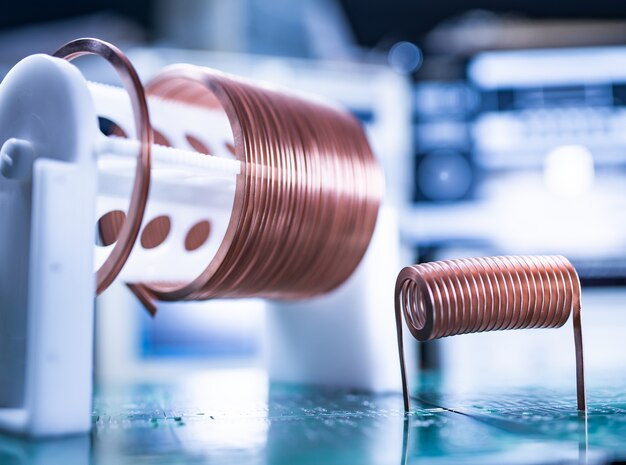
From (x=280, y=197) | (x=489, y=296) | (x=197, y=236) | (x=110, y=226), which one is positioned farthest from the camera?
(x=197, y=236)

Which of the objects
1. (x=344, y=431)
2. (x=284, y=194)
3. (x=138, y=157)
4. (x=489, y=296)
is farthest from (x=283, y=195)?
(x=344, y=431)

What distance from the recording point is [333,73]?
4547mm

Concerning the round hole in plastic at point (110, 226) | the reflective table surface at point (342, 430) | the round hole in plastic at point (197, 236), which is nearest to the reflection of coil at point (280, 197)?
the round hole in plastic at point (110, 226)

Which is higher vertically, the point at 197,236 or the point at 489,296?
the point at 197,236

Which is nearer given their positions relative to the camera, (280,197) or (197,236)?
(280,197)

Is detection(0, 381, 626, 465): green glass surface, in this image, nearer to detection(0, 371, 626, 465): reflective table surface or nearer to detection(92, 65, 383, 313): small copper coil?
detection(0, 371, 626, 465): reflective table surface

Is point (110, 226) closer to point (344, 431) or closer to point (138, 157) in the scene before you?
point (138, 157)

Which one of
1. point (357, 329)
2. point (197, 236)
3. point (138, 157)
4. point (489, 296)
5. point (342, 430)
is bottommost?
point (342, 430)

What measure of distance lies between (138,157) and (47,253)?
324 mm

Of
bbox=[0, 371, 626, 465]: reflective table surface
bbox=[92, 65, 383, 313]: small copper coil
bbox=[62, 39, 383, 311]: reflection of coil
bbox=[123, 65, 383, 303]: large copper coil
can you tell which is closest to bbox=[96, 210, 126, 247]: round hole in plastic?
bbox=[62, 39, 383, 311]: reflection of coil

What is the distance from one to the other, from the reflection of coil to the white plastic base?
0.09m

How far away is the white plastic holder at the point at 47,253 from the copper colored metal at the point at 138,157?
0.44 feet

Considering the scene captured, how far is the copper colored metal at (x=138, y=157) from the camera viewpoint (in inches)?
68.4

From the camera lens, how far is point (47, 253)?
1.53 metres
